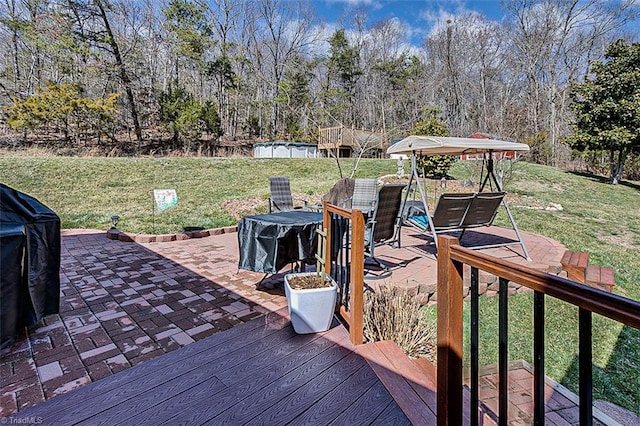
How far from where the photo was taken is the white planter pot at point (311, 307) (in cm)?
225

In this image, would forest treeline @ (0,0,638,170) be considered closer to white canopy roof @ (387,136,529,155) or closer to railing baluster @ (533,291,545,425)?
white canopy roof @ (387,136,529,155)

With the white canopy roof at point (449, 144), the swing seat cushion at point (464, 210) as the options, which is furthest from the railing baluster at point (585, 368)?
the white canopy roof at point (449, 144)

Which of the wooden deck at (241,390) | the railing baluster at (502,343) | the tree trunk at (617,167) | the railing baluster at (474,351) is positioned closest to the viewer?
Answer: the railing baluster at (502,343)

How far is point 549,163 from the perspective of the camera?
1750 cm

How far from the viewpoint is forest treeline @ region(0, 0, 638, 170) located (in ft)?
43.8

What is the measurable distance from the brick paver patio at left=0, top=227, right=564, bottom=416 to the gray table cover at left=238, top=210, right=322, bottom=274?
1.20ft

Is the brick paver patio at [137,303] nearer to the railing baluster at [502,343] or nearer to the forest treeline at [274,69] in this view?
the railing baluster at [502,343]

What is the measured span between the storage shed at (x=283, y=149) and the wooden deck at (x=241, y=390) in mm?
15994

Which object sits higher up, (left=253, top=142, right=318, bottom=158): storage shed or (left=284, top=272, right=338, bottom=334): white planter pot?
(left=253, top=142, right=318, bottom=158): storage shed

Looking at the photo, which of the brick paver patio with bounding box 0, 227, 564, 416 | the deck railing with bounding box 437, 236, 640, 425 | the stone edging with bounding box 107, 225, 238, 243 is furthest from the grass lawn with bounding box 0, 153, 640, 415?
the deck railing with bounding box 437, 236, 640, 425

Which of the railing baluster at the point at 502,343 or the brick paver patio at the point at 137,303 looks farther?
the brick paver patio at the point at 137,303

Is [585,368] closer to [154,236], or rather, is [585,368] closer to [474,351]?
[474,351]

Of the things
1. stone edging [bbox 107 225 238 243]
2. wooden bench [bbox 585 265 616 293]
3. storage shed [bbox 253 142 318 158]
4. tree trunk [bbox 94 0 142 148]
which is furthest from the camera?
storage shed [bbox 253 142 318 158]

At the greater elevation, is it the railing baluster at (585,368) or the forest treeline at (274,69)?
the forest treeline at (274,69)
